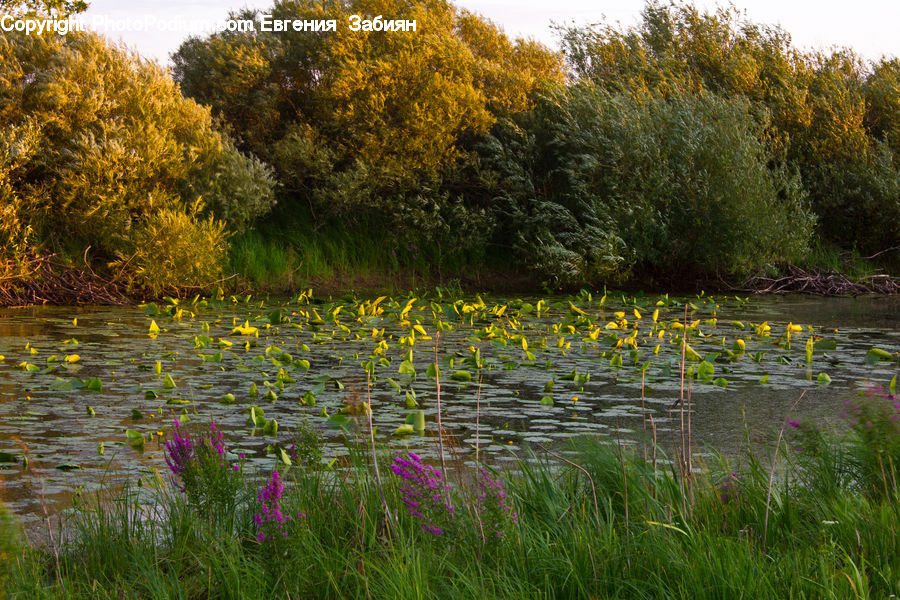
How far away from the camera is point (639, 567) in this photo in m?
3.84

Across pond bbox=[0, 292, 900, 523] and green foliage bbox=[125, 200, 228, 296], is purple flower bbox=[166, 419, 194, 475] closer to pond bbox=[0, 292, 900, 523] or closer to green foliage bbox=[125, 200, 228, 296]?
pond bbox=[0, 292, 900, 523]

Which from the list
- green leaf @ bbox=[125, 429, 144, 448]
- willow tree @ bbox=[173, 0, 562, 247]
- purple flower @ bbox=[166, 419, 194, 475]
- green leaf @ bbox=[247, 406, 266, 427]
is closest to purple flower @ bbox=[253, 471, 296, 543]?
purple flower @ bbox=[166, 419, 194, 475]

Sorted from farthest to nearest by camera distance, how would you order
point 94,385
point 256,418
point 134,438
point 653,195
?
point 653,195 → point 94,385 → point 256,418 → point 134,438

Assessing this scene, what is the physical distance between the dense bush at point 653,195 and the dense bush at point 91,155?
23.9 feet

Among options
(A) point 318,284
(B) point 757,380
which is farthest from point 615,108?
(B) point 757,380

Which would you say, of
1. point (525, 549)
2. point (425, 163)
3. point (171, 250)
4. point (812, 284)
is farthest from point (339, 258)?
point (525, 549)

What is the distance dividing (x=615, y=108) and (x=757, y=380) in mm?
12675

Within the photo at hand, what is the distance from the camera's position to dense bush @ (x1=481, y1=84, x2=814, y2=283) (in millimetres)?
20422

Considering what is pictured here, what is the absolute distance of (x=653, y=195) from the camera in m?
20.8

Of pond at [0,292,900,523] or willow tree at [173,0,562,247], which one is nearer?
pond at [0,292,900,523]

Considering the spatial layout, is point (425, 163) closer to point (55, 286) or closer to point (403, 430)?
point (55, 286)

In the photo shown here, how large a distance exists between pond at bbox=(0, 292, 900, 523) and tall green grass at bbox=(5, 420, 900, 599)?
0.42 metres

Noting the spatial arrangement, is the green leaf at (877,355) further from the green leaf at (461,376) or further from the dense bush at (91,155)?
the dense bush at (91,155)

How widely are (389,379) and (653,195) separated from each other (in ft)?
43.5
